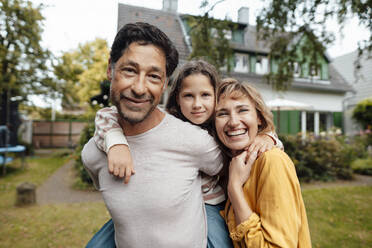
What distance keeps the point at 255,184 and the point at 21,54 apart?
7.11 m

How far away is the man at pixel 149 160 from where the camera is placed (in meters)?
1.33

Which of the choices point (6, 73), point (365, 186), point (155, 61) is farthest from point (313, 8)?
point (6, 73)

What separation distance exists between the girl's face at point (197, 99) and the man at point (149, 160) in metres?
0.42

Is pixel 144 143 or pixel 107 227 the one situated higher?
pixel 144 143

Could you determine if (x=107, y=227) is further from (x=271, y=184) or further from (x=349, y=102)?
(x=349, y=102)

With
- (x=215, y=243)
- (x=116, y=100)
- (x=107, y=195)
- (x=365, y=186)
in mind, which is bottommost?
(x=365, y=186)

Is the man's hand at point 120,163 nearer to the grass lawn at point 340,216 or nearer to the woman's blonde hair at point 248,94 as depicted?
the woman's blonde hair at point 248,94

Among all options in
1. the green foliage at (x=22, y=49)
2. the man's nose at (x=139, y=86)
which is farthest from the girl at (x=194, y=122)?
the green foliage at (x=22, y=49)

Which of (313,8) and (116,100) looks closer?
(116,100)

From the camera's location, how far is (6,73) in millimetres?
8797

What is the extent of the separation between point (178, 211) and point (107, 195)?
39 cm

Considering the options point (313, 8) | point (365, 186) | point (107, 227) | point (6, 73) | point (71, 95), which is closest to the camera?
point (107, 227)

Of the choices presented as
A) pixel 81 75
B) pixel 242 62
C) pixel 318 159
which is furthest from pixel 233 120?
pixel 81 75

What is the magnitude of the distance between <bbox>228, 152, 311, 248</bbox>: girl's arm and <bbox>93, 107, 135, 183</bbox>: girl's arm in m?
0.63
